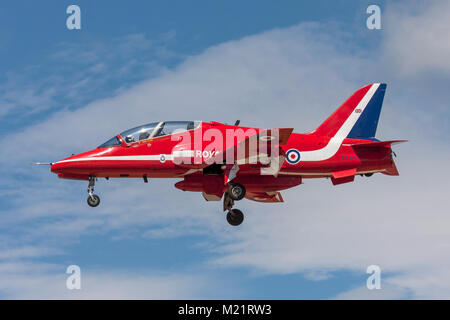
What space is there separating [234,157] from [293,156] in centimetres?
358

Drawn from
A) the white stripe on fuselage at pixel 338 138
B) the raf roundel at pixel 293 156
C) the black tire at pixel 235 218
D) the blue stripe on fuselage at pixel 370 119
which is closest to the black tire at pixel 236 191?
the black tire at pixel 235 218

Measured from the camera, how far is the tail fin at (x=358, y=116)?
41594 millimetres

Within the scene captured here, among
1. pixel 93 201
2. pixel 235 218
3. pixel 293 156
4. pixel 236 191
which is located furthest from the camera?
pixel 235 218

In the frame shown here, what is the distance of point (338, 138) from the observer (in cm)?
4109

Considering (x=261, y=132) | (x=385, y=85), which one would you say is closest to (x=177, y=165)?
(x=261, y=132)

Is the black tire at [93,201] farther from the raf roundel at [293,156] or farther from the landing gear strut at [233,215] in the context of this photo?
the raf roundel at [293,156]

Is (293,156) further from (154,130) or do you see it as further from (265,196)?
(154,130)

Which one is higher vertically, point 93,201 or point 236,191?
point 236,191

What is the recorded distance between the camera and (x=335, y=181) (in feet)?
134

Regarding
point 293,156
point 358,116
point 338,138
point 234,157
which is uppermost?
point 358,116

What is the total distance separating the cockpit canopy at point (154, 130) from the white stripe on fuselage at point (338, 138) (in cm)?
653

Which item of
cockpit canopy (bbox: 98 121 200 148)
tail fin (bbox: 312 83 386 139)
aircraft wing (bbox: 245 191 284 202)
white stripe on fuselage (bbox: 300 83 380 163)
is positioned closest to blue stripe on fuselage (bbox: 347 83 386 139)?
tail fin (bbox: 312 83 386 139)

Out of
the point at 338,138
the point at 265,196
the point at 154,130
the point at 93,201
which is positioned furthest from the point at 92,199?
the point at 338,138

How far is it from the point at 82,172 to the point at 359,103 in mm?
16370
